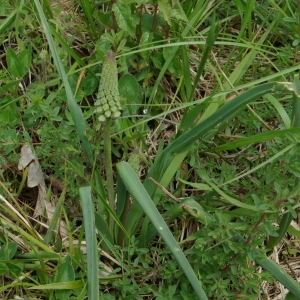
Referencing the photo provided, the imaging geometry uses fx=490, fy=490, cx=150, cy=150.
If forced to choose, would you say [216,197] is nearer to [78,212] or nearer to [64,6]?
[78,212]

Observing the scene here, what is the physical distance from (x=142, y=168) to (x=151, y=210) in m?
0.62

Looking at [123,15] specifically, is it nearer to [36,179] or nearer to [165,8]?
[165,8]

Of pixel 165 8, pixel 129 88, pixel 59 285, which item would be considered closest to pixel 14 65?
pixel 129 88

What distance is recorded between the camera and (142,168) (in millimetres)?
2113

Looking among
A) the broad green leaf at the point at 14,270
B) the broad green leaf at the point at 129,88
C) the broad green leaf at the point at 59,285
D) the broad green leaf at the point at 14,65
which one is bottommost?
the broad green leaf at the point at 59,285

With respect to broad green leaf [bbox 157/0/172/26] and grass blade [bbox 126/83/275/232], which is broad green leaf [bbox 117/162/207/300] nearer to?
grass blade [bbox 126/83/275/232]

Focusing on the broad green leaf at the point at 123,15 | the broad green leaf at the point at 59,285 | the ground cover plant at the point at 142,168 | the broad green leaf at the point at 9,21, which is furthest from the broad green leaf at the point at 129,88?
the broad green leaf at the point at 59,285

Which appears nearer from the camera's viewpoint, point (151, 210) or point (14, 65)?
point (151, 210)

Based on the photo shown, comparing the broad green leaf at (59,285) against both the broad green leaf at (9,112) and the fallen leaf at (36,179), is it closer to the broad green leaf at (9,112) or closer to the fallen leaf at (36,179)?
the fallen leaf at (36,179)

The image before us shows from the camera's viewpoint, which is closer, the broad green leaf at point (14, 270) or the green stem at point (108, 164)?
the green stem at point (108, 164)

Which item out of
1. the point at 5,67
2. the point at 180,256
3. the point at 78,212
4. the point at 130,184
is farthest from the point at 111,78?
the point at 5,67

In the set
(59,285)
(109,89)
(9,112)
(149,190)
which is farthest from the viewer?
(9,112)

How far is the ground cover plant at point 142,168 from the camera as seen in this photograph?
5.31ft

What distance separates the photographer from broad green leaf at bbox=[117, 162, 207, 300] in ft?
4.91
